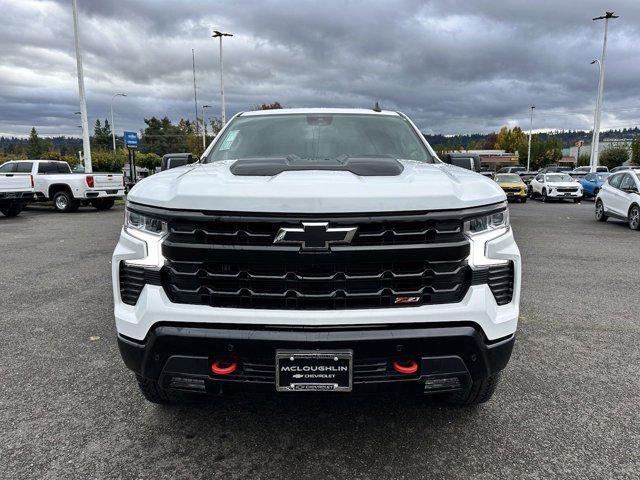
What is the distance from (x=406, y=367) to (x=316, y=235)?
74 cm

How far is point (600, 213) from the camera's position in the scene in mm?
14852

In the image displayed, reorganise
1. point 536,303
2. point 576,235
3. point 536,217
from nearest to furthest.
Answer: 1. point 536,303
2. point 576,235
3. point 536,217

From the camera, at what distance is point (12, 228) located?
506 inches

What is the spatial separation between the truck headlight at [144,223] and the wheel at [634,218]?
44.8 ft

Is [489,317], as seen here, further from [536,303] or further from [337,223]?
[536,303]

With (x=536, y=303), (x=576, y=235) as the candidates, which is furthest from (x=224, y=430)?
(x=576, y=235)

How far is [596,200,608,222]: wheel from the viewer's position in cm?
1465

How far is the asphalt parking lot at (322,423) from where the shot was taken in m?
2.49

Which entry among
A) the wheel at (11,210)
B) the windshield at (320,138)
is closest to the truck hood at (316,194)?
the windshield at (320,138)

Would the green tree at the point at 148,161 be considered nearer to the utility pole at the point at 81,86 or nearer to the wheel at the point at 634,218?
the utility pole at the point at 81,86

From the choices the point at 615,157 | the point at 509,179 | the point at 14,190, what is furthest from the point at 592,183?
the point at 615,157

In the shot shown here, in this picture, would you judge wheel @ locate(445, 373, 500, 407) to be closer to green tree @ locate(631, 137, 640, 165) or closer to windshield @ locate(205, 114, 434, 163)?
windshield @ locate(205, 114, 434, 163)

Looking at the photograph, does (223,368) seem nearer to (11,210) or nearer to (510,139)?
(11,210)

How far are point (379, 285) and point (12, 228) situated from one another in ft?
44.3
